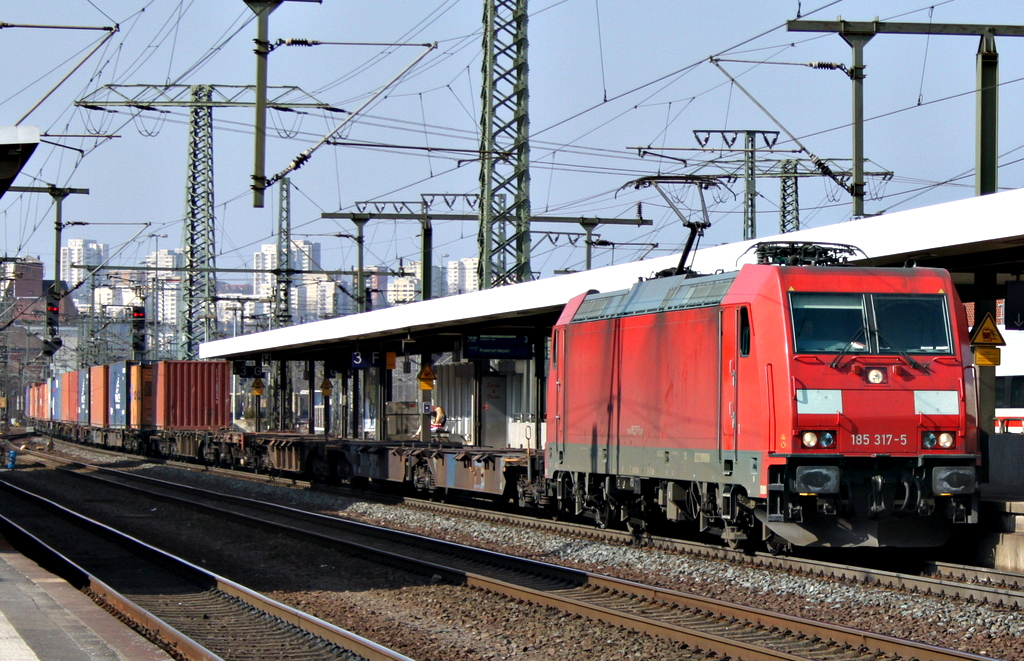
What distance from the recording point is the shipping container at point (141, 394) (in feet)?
156

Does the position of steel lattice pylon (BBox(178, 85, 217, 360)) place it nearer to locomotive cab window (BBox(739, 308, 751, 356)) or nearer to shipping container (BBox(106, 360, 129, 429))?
shipping container (BBox(106, 360, 129, 429))

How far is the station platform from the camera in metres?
9.12

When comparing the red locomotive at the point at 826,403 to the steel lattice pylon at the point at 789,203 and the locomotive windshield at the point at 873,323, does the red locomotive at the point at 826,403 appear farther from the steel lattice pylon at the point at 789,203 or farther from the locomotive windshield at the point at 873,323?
the steel lattice pylon at the point at 789,203

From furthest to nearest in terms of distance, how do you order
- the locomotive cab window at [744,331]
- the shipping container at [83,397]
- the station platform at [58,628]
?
1. the shipping container at [83,397]
2. the locomotive cab window at [744,331]
3. the station platform at [58,628]

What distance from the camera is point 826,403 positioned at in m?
12.7

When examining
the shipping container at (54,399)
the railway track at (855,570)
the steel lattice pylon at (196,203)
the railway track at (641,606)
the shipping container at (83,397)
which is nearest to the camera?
the railway track at (641,606)

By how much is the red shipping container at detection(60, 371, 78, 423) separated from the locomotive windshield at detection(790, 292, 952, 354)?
5442cm

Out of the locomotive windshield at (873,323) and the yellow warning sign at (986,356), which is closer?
the locomotive windshield at (873,323)

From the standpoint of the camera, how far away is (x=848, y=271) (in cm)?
1330

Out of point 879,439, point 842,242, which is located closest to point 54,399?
point 842,242

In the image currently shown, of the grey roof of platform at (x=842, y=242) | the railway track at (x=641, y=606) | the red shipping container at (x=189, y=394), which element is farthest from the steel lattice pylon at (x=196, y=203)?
the railway track at (x=641, y=606)

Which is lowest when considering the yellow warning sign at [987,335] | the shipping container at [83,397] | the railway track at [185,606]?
the railway track at [185,606]

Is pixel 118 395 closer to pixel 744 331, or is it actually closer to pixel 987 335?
pixel 987 335

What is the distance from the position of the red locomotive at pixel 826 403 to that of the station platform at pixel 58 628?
6524 millimetres
